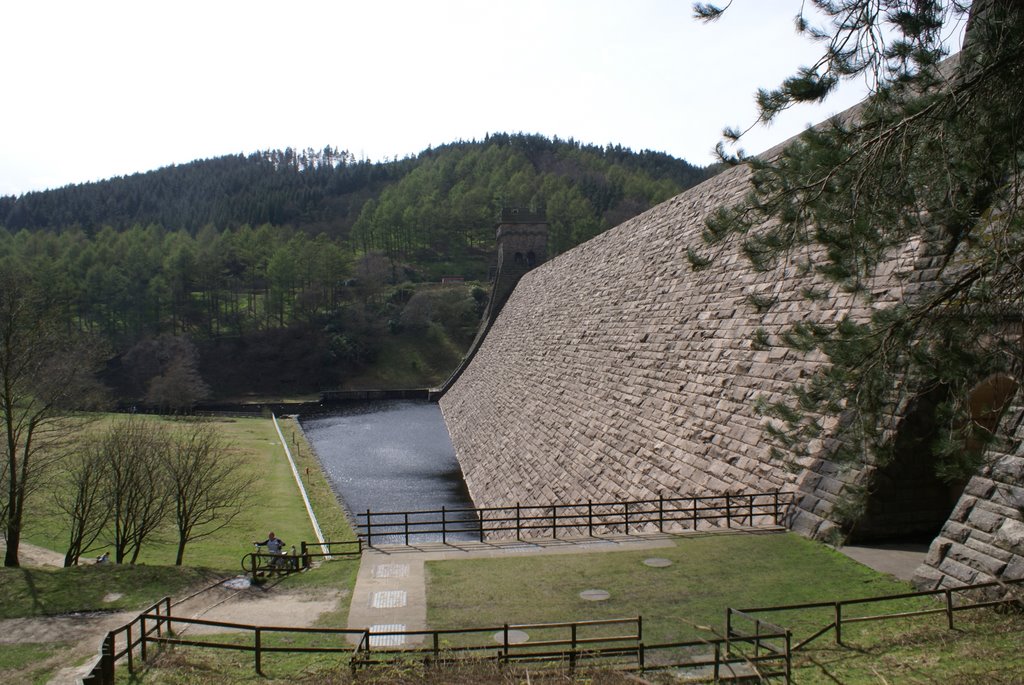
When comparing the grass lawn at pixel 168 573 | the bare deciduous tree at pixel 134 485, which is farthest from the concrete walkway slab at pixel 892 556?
the bare deciduous tree at pixel 134 485

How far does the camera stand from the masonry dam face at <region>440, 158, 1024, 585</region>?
8.59 m

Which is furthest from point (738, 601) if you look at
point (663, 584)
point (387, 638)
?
point (387, 638)

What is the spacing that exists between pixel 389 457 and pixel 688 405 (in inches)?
856

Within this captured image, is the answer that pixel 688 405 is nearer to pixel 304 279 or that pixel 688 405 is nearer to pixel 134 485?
pixel 134 485

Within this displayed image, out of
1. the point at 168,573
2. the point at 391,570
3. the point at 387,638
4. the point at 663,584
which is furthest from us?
the point at 168,573

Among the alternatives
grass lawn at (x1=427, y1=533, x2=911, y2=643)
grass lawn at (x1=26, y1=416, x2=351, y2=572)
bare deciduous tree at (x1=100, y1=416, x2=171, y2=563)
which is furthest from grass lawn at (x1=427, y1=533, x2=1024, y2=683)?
bare deciduous tree at (x1=100, y1=416, x2=171, y2=563)

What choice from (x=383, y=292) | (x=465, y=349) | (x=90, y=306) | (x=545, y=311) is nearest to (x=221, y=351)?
(x=90, y=306)

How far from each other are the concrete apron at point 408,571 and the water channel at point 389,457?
629cm

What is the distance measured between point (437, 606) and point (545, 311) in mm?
25617

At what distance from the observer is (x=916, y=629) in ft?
24.7

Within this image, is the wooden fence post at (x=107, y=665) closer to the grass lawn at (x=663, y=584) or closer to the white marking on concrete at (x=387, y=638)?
the white marking on concrete at (x=387, y=638)

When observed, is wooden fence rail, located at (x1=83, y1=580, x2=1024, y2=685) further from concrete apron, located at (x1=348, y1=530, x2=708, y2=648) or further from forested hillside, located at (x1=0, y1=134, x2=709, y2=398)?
forested hillside, located at (x1=0, y1=134, x2=709, y2=398)

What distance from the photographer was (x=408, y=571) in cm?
1124

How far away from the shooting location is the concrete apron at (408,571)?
905 centimetres
